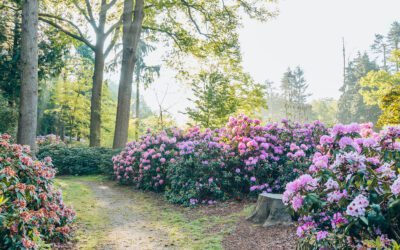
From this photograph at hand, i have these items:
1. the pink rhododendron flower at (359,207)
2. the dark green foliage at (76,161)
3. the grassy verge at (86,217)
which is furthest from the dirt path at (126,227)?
the dark green foliage at (76,161)

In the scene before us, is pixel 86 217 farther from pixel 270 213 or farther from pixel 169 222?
pixel 270 213

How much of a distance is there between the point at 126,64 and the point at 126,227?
8143mm

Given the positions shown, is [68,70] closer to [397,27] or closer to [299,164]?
[299,164]

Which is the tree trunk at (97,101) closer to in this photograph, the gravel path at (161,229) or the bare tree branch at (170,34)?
the bare tree branch at (170,34)

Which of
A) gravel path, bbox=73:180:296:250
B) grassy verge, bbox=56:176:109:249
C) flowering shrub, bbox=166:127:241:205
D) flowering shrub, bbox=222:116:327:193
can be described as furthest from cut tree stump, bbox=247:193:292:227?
grassy verge, bbox=56:176:109:249

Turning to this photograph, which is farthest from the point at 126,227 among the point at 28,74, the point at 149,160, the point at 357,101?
the point at 357,101

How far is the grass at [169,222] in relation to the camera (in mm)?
4660

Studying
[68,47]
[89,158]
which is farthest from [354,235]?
[68,47]

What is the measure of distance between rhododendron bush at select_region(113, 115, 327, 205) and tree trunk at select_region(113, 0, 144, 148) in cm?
486

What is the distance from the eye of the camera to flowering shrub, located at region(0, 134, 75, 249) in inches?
127

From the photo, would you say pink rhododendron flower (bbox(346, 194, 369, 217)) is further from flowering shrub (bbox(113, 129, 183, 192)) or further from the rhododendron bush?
flowering shrub (bbox(113, 129, 183, 192))

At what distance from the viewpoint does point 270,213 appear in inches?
199

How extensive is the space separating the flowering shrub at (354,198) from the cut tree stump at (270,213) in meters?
2.03

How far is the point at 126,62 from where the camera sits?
1238 cm
